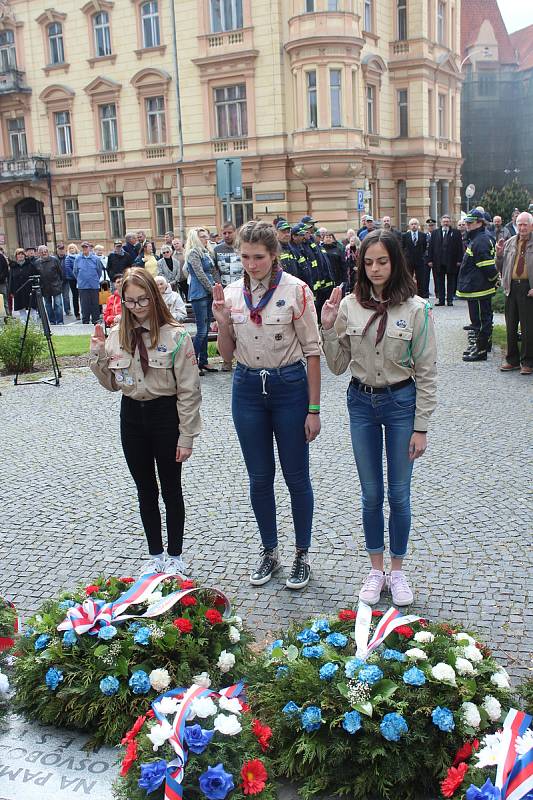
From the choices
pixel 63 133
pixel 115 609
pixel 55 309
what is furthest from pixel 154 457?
pixel 63 133

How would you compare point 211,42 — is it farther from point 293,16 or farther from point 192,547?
point 192,547

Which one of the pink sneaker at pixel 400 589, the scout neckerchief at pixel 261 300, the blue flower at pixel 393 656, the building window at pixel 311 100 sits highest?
the building window at pixel 311 100

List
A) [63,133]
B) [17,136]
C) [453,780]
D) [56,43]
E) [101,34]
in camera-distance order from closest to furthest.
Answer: [453,780] < [101,34] < [56,43] < [63,133] < [17,136]

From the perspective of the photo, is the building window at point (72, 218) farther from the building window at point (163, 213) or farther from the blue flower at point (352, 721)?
the blue flower at point (352, 721)

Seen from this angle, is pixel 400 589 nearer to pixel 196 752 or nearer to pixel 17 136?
pixel 196 752

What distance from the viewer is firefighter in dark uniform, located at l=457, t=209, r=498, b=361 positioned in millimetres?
11133

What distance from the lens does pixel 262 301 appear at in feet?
14.1

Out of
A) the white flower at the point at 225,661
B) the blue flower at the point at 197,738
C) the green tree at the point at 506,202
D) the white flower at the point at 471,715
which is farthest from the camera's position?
the green tree at the point at 506,202

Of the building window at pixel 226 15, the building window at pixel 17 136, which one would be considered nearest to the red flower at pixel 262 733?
the building window at pixel 226 15

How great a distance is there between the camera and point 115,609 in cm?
367

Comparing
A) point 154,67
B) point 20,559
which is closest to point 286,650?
point 20,559

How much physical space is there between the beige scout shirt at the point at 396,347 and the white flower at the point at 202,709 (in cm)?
182

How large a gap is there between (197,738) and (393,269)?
2395 millimetres

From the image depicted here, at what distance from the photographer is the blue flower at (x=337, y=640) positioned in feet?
11.2
